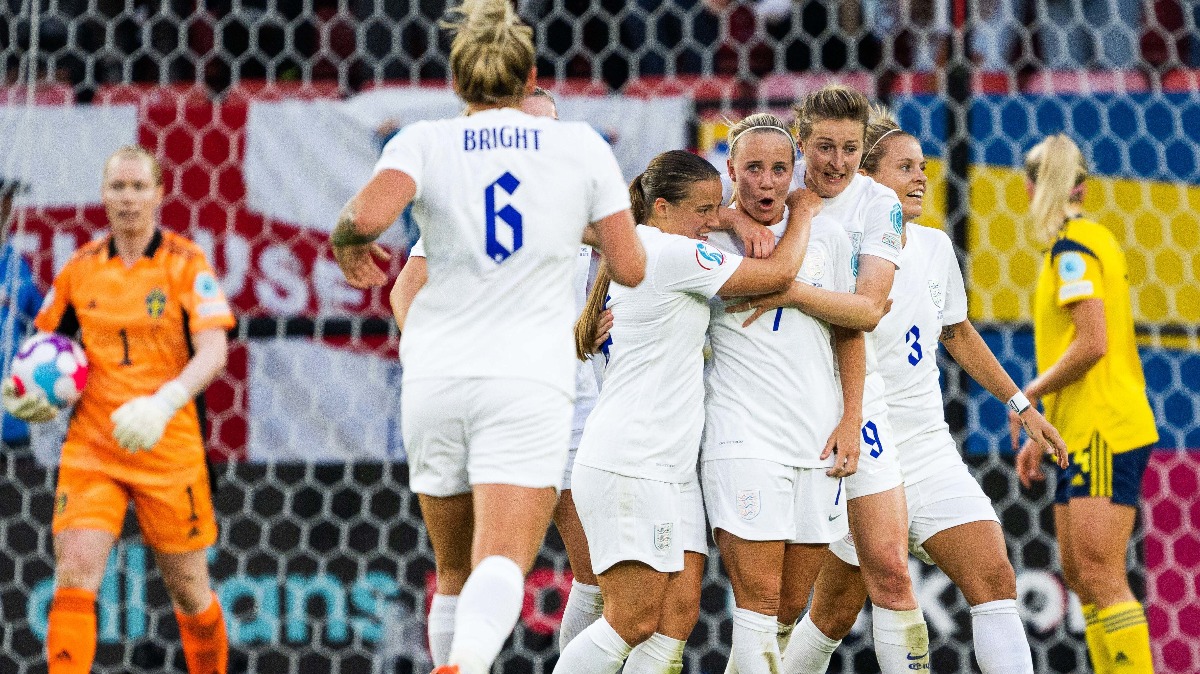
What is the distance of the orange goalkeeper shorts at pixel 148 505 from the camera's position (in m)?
4.58

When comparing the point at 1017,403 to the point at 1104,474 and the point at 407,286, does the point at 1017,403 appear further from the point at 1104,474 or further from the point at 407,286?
the point at 407,286

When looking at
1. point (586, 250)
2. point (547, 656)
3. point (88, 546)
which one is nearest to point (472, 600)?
point (586, 250)

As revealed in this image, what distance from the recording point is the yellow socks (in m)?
4.64

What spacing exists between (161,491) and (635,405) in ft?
6.78

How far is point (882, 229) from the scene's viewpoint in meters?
3.64

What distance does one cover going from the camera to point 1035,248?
232 inches

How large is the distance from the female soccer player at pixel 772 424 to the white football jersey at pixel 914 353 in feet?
1.49

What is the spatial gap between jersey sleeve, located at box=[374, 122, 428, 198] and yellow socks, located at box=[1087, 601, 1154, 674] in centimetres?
302

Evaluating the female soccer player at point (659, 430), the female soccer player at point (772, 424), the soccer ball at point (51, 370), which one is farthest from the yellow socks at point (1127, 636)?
the soccer ball at point (51, 370)

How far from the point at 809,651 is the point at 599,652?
0.93 meters

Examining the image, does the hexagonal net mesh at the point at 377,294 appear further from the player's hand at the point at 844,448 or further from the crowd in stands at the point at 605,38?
the player's hand at the point at 844,448

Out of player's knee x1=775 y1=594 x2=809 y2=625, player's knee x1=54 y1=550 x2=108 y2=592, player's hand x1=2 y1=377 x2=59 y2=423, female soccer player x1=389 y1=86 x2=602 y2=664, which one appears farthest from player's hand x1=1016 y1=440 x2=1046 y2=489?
player's hand x1=2 y1=377 x2=59 y2=423

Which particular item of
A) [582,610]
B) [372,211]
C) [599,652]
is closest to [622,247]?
[372,211]

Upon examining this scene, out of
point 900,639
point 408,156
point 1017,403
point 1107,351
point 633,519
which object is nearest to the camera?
point 408,156
